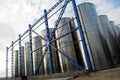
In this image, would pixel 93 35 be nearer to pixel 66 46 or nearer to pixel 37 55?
pixel 66 46

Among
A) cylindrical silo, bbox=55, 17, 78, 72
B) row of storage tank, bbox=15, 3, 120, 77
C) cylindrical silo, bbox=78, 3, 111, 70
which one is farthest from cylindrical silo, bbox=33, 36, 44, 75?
cylindrical silo, bbox=78, 3, 111, 70

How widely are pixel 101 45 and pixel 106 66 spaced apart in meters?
2.05

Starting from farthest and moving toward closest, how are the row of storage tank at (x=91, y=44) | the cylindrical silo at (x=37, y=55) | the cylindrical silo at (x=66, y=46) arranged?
1. the cylindrical silo at (x=37, y=55)
2. the cylindrical silo at (x=66, y=46)
3. the row of storage tank at (x=91, y=44)

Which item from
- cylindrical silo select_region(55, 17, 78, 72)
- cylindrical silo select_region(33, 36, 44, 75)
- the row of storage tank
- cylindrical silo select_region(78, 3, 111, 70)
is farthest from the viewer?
cylindrical silo select_region(33, 36, 44, 75)

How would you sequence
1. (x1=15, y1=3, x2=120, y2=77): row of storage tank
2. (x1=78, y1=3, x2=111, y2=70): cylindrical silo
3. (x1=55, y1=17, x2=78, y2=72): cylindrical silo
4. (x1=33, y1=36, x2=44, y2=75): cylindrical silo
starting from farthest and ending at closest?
(x1=33, y1=36, x2=44, y2=75): cylindrical silo → (x1=55, y1=17, x2=78, y2=72): cylindrical silo → (x1=15, y1=3, x2=120, y2=77): row of storage tank → (x1=78, y1=3, x2=111, y2=70): cylindrical silo

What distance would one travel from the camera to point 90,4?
13570 mm

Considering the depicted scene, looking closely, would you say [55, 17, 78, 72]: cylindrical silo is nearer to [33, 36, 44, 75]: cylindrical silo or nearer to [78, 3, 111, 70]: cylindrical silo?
[78, 3, 111, 70]: cylindrical silo

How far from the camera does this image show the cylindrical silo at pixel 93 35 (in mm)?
11466

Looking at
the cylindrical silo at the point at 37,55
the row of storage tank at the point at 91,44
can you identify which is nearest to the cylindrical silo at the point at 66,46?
the row of storage tank at the point at 91,44

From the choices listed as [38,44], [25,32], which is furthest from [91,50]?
[25,32]

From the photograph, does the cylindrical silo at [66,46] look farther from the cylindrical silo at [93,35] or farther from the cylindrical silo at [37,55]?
the cylindrical silo at [37,55]

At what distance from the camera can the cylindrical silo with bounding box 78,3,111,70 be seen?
11466mm

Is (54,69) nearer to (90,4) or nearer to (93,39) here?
(93,39)

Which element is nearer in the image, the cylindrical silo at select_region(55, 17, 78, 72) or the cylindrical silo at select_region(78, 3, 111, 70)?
the cylindrical silo at select_region(78, 3, 111, 70)
